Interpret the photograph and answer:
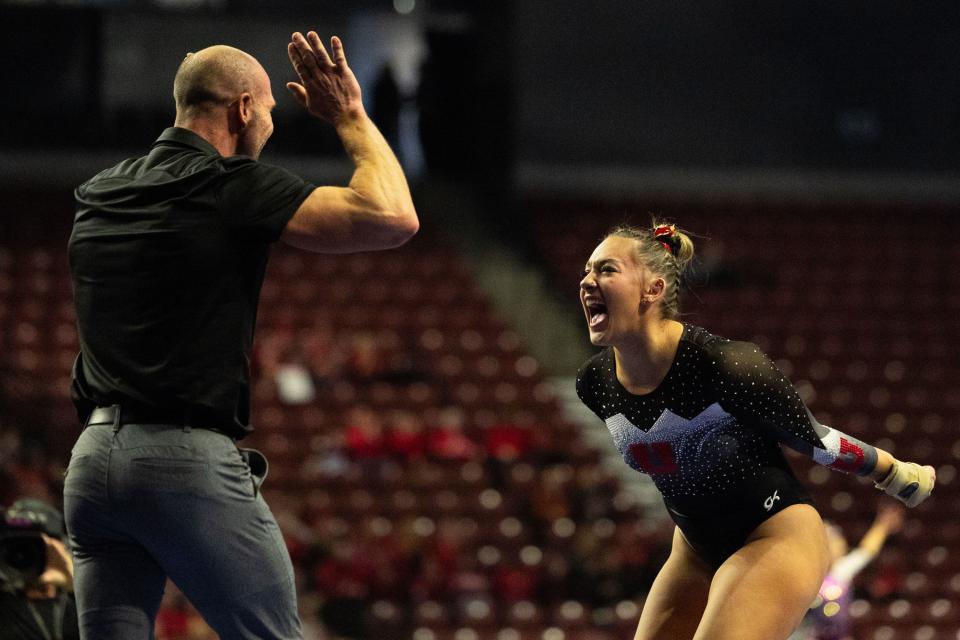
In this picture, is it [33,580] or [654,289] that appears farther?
[33,580]

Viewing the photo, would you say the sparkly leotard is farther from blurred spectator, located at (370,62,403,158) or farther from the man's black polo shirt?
blurred spectator, located at (370,62,403,158)

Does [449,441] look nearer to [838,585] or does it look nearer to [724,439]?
[838,585]

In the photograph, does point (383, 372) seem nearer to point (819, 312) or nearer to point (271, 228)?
point (819, 312)

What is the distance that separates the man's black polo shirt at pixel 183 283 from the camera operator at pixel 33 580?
58.4 inches

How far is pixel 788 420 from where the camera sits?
3.63 meters

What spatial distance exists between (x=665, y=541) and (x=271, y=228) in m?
8.71

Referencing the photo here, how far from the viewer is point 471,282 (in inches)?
595

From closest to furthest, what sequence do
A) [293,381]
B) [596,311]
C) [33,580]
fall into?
[596,311] < [33,580] < [293,381]

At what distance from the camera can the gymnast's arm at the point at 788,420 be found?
3.62 meters

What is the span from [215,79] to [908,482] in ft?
7.33

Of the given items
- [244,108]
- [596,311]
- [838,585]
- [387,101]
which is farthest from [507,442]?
[244,108]

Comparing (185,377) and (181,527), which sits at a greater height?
(185,377)

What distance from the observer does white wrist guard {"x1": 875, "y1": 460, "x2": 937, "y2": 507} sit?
3.77 meters

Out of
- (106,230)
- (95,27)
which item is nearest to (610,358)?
(106,230)
